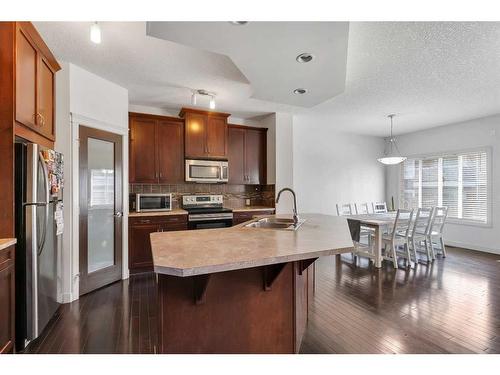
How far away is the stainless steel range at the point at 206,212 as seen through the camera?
3.97 metres

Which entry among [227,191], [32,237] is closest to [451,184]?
[227,191]

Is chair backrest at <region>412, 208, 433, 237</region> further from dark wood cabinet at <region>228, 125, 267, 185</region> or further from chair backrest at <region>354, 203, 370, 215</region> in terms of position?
dark wood cabinet at <region>228, 125, 267, 185</region>

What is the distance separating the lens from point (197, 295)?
57.1 inches

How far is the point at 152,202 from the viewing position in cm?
397

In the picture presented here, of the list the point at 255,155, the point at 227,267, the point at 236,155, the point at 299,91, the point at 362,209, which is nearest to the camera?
the point at 227,267

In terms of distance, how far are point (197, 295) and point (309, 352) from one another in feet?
3.51

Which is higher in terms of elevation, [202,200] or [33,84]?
[33,84]

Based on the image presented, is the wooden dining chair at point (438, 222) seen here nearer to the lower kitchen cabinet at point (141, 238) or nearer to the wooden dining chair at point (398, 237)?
the wooden dining chair at point (398, 237)

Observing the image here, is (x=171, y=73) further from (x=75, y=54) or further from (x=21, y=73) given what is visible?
(x=21, y=73)

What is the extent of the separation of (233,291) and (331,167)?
16.2 ft

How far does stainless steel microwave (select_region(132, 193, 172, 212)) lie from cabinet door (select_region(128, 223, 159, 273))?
0.28 meters

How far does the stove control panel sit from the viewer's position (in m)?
4.36

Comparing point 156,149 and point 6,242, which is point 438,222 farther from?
point 6,242
